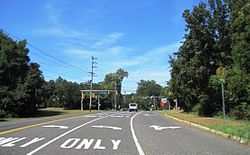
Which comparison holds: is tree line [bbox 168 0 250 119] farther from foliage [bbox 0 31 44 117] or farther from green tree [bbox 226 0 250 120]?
foliage [bbox 0 31 44 117]

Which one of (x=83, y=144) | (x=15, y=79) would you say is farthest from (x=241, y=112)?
(x=15, y=79)

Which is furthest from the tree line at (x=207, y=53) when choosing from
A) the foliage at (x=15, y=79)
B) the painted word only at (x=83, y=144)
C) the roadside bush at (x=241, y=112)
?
the foliage at (x=15, y=79)

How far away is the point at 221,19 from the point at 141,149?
25.1 m

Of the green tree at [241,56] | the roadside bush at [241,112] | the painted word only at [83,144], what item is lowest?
the painted word only at [83,144]

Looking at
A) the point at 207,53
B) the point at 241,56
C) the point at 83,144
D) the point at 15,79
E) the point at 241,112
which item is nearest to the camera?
the point at 83,144

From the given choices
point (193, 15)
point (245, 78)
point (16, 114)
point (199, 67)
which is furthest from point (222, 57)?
point (16, 114)

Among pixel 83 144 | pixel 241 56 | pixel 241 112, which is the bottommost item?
pixel 83 144

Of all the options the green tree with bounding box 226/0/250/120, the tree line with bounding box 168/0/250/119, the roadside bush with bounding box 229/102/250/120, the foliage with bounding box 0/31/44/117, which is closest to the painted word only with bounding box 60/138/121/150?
the green tree with bounding box 226/0/250/120

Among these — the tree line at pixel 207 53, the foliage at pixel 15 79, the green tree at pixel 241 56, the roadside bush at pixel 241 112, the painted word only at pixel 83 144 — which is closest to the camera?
the painted word only at pixel 83 144

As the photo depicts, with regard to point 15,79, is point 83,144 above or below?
below

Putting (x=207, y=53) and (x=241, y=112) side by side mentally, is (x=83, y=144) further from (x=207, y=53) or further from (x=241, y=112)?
(x=207, y=53)

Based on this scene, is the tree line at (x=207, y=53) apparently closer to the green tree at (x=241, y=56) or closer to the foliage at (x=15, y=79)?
the green tree at (x=241, y=56)

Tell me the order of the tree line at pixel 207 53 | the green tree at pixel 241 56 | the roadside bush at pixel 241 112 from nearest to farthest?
the green tree at pixel 241 56
the roadside bush at pixel 241 112
the tree line at pixel 207 53

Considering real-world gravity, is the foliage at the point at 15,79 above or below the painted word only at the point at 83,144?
above
